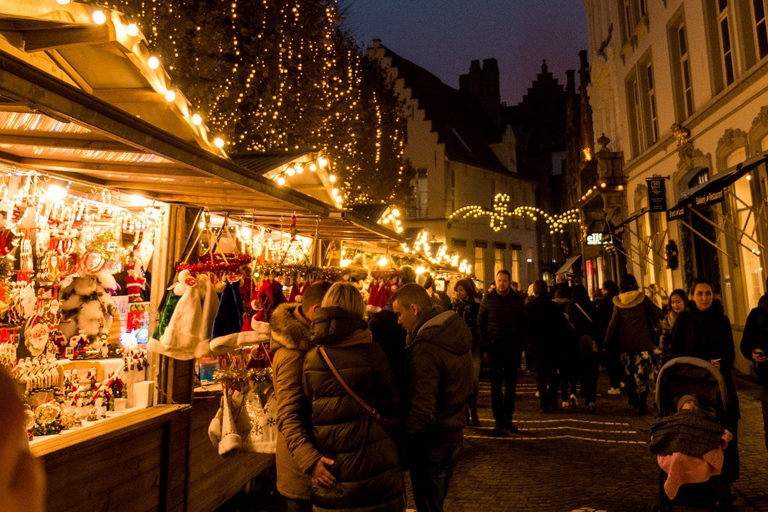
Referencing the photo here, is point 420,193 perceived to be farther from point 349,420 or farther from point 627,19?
point 349,420

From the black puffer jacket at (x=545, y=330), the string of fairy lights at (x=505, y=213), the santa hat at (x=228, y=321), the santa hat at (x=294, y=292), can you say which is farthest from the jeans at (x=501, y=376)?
the string of fairy lights at (x=505, y=213)

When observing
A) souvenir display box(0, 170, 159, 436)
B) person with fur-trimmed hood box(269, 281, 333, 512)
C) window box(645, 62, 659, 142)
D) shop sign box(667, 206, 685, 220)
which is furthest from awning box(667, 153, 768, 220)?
window box(645, 62, 659, 142)

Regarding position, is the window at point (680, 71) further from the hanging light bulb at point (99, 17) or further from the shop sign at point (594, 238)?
the hanging light bulb at point (99, 17)

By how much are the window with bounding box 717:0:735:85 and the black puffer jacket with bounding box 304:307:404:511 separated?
11723 millimetres

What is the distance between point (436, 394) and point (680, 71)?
1379 cm

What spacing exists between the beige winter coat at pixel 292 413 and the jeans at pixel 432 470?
3.00ft

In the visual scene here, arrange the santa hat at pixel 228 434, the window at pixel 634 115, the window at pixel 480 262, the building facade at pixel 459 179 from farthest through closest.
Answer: the window at pixel 480 262 → the building facade at pixel 459 179 → the window at pixel 634 115 → the santa hat at pixel 228 434

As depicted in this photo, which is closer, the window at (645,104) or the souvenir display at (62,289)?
the souvenir display at (62,289)

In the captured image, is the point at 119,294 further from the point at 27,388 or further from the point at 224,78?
the point at 224,78

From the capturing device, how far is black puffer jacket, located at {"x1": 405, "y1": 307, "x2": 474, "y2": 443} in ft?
11.1

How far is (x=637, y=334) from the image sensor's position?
809 cm

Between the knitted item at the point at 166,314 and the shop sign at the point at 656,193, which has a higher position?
the shop sign at the point at 656,193

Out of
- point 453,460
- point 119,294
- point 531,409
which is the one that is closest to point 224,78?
point 119,294

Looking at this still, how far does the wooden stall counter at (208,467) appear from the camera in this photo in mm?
4754
